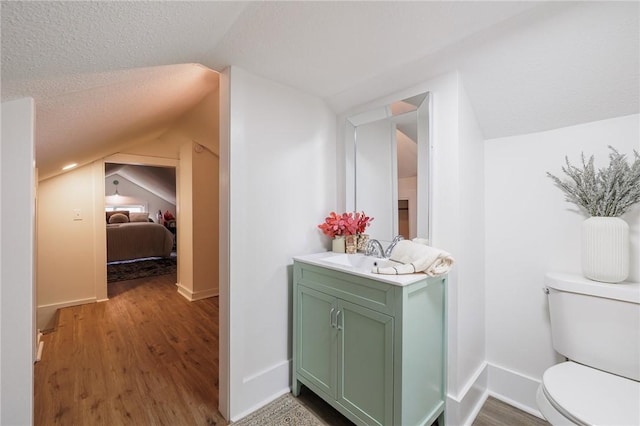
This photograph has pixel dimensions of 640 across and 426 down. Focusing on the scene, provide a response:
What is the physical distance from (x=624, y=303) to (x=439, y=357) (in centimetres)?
84

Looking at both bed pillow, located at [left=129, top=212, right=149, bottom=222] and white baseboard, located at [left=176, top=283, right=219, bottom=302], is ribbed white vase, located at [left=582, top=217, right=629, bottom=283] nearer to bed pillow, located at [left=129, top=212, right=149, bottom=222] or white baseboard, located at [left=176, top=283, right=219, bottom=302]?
white baseboard, located at [left=176, top=283, right=219, bottom=302]

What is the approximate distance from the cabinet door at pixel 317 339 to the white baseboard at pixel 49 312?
309 centimetres

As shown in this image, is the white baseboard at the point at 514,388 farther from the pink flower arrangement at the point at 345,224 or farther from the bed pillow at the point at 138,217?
the bed pillow at the point at 138,217

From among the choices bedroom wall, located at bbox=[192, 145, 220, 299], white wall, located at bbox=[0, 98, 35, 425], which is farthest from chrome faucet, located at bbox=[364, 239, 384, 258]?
bedroom wall, located at bbox=[192, 145, 220, 299]

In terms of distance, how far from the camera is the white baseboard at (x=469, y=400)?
4.68 ft

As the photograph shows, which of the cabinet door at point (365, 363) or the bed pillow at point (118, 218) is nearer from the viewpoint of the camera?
the cabinet door at point (365, 363)

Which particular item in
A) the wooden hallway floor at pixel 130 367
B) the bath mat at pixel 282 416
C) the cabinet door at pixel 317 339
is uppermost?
the cabinet door at pixel 317 339

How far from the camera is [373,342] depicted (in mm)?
1300

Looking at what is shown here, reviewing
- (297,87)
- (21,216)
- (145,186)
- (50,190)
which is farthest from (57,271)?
(145,186)

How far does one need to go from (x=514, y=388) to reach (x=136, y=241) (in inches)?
255

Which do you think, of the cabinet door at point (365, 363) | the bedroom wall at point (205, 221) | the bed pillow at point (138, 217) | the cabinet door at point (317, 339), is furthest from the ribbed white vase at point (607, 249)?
the bed pillow at point (138, 217)

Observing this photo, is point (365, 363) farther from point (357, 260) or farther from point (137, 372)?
point (137, 372)

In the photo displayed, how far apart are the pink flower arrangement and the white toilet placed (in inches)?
42.0

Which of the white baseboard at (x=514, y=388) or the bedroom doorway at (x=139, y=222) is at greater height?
the bedroom doorway at (x=139, y=222)
